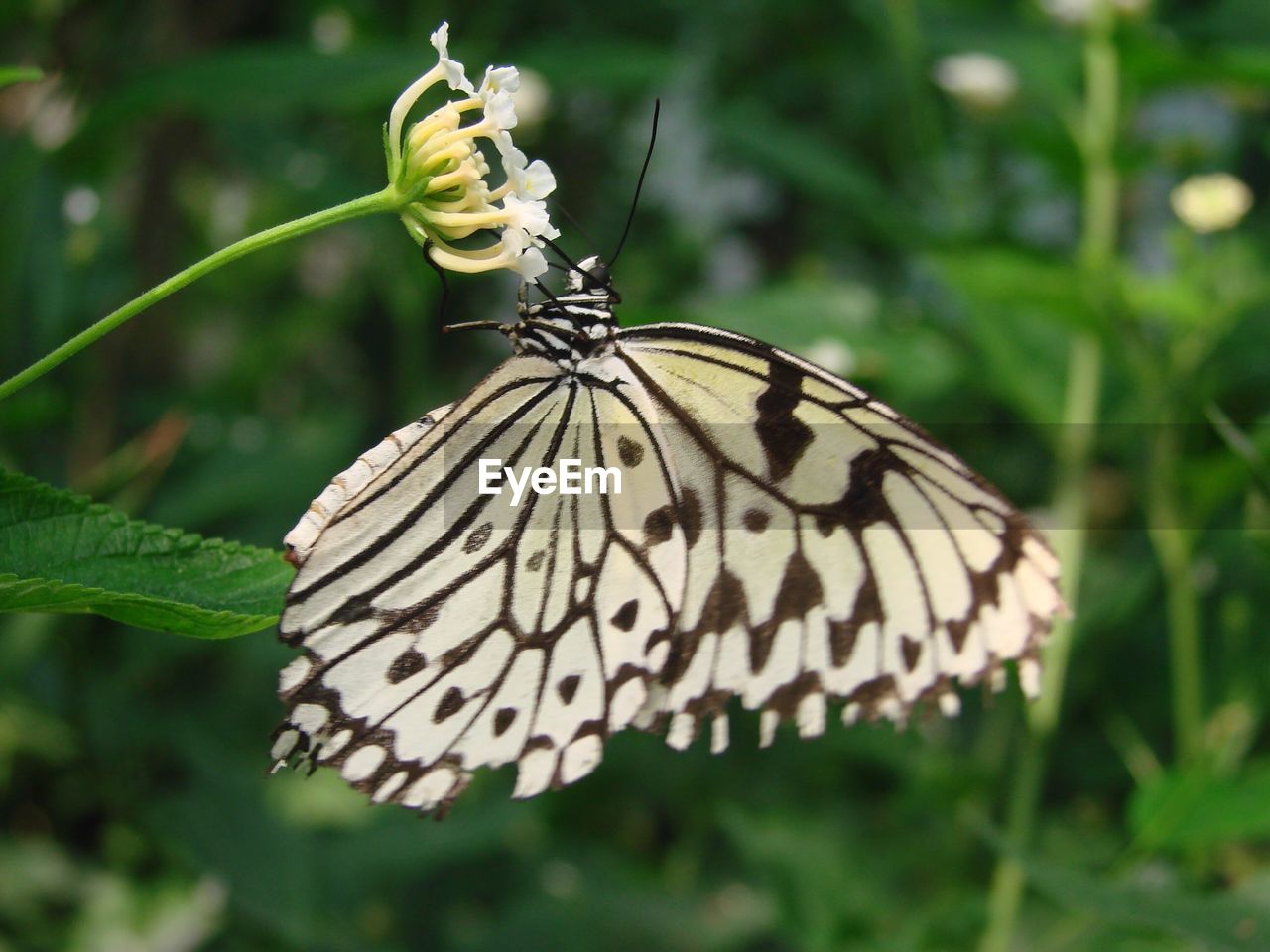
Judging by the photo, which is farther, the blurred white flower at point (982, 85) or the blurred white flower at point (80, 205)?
the blurred white flower at point (982, 85)

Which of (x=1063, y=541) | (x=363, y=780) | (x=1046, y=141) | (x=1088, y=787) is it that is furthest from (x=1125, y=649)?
(x=363, y=780)

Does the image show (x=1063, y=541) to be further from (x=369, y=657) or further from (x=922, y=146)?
(x=369, y=657)

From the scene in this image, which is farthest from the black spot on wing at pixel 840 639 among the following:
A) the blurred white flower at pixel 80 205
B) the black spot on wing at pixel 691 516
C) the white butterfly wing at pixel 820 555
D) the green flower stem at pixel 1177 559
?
the blurred white flower at pixel 80 205

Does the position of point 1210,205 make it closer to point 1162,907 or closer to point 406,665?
point 1162,907

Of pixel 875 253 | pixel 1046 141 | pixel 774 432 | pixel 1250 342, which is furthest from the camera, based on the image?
pixel 875 253

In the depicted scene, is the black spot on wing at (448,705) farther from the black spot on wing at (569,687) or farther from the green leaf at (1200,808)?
the green leaf at (1200,808)

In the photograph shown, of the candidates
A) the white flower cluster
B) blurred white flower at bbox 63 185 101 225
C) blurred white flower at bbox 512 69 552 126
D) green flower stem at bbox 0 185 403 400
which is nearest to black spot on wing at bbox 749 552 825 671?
the white flower cluster

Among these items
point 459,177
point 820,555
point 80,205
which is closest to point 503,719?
point 820,555
